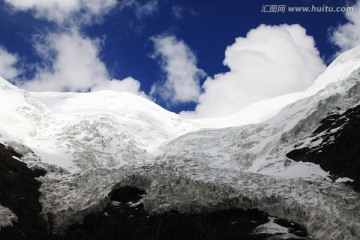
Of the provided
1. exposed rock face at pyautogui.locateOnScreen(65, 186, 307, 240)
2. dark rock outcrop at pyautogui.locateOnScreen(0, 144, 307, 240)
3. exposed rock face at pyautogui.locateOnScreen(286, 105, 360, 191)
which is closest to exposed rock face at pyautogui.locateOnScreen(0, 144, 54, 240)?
dark rock outcrop at pyautogui.locateOnScreen(0, 144, 307, 240)

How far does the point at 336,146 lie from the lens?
562ft

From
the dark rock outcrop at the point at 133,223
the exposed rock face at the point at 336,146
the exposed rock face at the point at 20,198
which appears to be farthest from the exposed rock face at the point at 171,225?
the exposed rock face at the point at 336,146

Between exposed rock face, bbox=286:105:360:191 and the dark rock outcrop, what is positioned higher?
exposed rock face, bbox=286:105:360:191

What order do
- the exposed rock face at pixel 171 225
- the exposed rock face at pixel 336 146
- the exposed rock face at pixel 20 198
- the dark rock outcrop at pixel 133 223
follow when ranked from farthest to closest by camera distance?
1. the exposed rock face at pixel 336 146
2. the exposed rock face at pixel 20 198
3. the dark rock outcrop at pixel 133 223
4. the exposed rock face at pixel 171 225

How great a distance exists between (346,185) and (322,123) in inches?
1765

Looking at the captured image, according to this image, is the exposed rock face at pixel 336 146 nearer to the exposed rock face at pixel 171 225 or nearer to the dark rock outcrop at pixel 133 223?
the exposed rock face at pixel 171 225

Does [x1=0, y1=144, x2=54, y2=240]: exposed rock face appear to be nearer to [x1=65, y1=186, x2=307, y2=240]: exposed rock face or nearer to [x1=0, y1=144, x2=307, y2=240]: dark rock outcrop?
[x1=0, y1=144, x2=307, y2=240]: dark rock outcrop

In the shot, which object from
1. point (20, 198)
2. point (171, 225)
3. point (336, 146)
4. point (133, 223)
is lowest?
point (171, 225)

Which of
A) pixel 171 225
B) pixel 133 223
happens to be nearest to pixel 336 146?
pixel 171 225

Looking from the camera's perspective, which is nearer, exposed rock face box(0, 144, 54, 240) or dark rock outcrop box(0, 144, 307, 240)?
dark rock outcrop box(0, 144, 307, 240)

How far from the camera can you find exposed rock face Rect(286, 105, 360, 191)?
15788 centimetres

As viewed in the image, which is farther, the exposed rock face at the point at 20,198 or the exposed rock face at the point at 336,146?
the exposed rock face at the point at 336,146

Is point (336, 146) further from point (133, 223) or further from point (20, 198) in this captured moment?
point (20, 198)

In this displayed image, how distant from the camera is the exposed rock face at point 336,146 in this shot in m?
158
